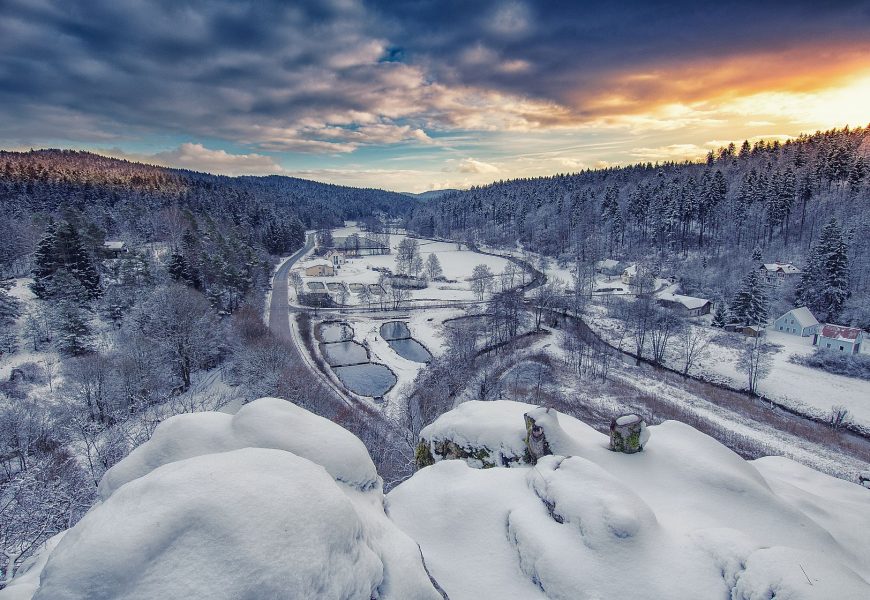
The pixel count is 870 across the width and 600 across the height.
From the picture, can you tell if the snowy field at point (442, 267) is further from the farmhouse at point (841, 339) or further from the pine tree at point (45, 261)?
the farmhouse at point (841, 339)

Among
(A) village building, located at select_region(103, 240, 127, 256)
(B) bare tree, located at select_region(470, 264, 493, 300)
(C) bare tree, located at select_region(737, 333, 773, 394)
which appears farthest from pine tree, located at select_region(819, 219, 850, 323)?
(A) village building, located at select_region(103, 240, 127, 256)

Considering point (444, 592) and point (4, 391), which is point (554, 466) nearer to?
point (444, 592)

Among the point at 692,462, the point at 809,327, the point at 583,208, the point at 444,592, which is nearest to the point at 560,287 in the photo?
the point at 809,327

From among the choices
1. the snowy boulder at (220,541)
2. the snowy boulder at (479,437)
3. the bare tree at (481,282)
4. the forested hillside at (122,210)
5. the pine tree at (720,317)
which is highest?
the forested hillside at (122,210)

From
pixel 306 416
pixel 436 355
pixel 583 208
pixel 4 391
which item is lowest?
pixel 436 355

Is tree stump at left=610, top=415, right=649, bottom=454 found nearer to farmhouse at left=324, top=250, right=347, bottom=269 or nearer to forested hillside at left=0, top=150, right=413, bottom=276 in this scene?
forested hillside at left=0, top=150, right=413, bottom=276

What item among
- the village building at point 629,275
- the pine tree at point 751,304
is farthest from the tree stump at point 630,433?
the village building at point 629,275
